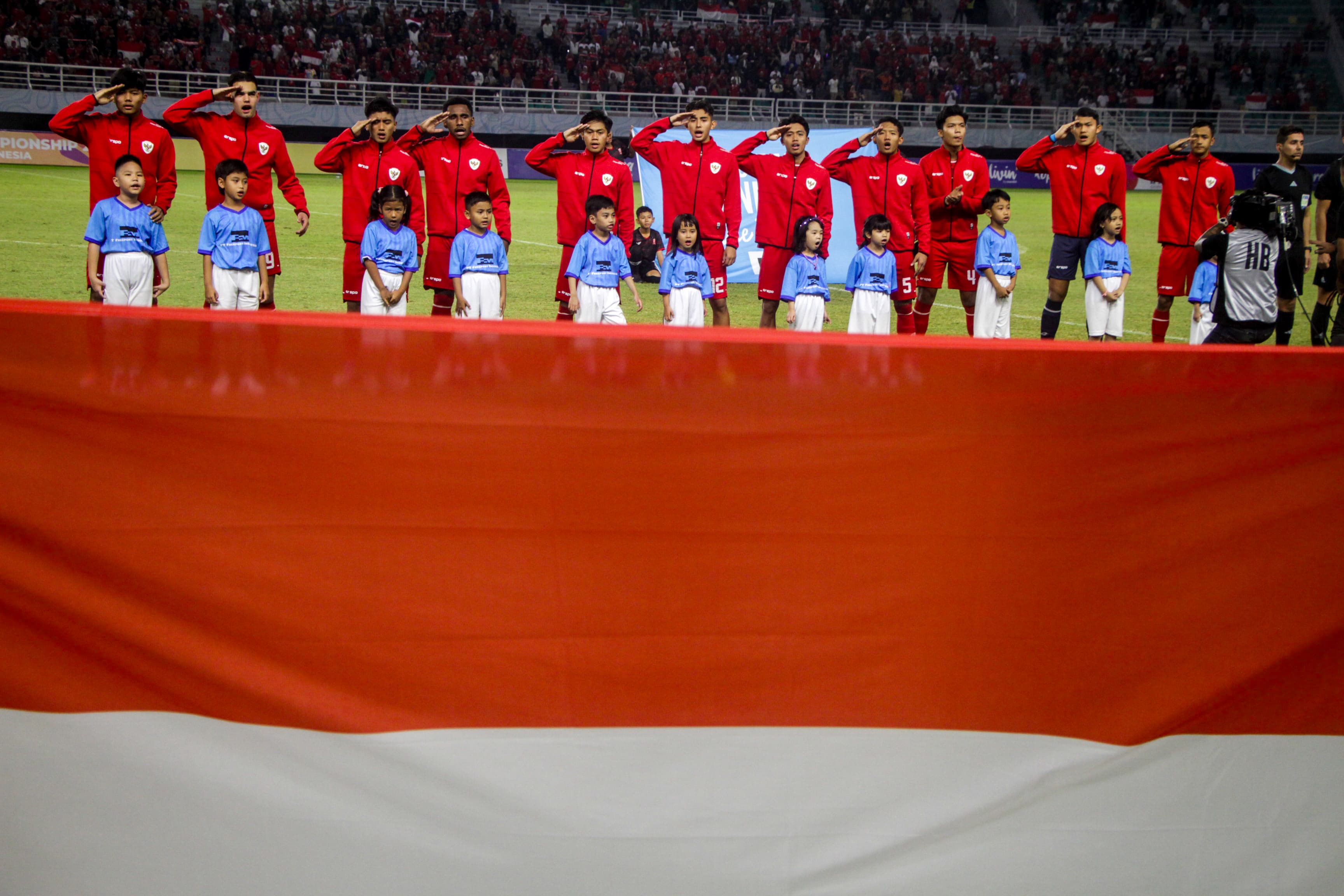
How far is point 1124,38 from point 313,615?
156 ft

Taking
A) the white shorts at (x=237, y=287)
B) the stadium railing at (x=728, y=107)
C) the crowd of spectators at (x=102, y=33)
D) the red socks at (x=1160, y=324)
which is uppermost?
the crowd of spectators at (x=102, y=33)

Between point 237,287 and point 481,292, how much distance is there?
1996 mm

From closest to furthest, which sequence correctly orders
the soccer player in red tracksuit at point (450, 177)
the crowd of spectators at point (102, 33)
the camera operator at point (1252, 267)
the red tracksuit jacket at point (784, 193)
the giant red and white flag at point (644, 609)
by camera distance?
the giant red and white flag at point (644, 609) < the camera operator at point (1252, 267) < the soccer player in red tracksuit at point (450, 177) < the red tracksuit jacket at point (784, 193) < the crowd of spectators at point (102, 33)

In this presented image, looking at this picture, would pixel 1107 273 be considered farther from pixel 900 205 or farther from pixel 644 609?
pixel 644 609

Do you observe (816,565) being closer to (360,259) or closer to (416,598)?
(416,598)

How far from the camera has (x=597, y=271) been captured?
9242mm

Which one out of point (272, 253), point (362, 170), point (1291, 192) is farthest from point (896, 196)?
point (272, 253)

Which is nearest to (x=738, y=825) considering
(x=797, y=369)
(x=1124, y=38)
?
(x=797, y=369)

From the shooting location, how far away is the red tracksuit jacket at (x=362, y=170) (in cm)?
995

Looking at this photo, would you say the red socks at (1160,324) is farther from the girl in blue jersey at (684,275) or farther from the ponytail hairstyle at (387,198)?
the ponytail hairstyle at (387,198)

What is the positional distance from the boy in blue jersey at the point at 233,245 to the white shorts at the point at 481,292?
66.1 inches

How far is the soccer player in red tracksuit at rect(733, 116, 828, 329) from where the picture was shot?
10469mm

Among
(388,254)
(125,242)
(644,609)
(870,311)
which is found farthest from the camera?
(870,311)

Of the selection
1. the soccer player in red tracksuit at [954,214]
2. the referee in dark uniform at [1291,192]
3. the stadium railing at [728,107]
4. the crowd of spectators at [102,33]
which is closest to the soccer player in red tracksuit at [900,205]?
the soccer player in red tracksuit at [954,214]
